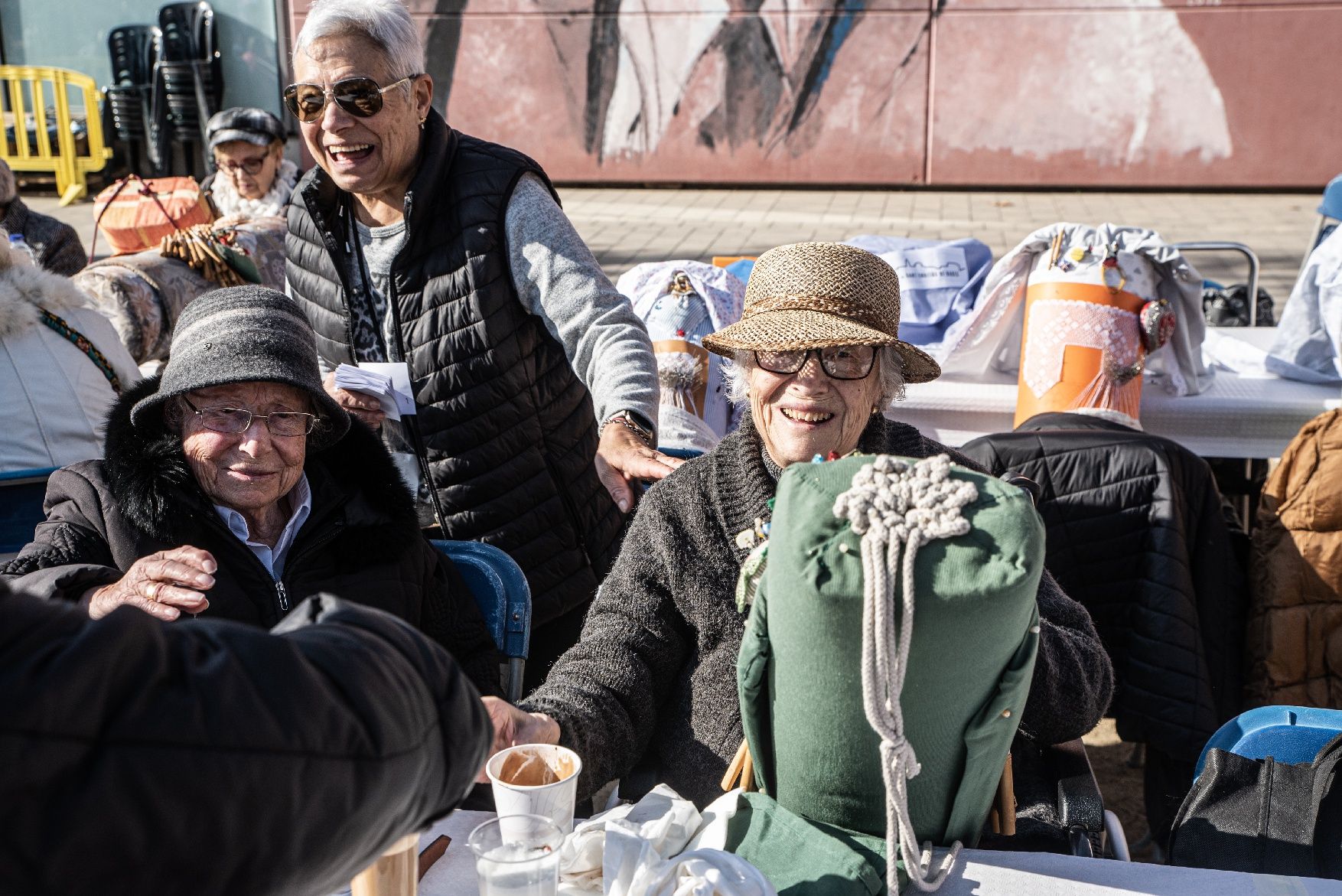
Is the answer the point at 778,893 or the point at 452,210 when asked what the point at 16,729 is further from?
the point at 452,210

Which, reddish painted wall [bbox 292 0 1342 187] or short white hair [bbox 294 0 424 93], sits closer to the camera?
short white hair [bbox 294 0 424 93]

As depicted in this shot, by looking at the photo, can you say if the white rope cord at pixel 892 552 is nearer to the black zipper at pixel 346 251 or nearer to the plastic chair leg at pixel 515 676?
the plastic chair leg at pixel 515 676

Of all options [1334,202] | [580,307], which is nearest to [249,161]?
[580,307]

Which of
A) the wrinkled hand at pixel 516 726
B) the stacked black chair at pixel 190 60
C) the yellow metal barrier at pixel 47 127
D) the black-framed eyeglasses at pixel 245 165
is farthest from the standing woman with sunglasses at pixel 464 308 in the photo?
the yellow metal barrier at pixel 47 127

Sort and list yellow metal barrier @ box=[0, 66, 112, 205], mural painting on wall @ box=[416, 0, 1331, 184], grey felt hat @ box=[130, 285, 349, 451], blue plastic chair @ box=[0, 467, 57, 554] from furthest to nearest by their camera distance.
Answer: yellow metal barrier @ box=[0, 66, 112, 205], mural painting on wall @ box=[416, 0, 1331, 184], blue plastic chair @ box=[0, 467, 57, 554], grey felt hat @ box=[130, 285, 349, 451]

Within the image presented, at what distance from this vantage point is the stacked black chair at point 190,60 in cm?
1169

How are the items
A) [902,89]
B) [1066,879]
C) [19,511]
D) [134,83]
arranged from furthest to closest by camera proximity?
[134,83]
[902,89]
[19,511]
[1066,879]

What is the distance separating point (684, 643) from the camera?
214cm

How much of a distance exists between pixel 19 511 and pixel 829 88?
31.7 ft

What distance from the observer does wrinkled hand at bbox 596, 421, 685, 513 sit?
2256 millimetres

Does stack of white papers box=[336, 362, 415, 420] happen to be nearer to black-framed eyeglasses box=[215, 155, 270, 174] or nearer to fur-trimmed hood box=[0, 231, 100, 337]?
fur-trimmed hood box=[0, 231, 100, 337]

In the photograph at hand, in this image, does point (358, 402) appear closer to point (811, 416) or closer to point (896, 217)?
point (811, 416)

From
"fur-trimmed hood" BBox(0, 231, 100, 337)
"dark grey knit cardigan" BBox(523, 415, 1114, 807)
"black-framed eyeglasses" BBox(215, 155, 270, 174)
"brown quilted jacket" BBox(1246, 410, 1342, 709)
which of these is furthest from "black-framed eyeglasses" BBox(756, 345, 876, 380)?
"black-framed eyeglasses" BBox(215, 155, 270, 174)

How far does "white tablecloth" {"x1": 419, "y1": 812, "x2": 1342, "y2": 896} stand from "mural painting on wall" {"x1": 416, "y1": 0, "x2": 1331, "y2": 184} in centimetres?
1053
